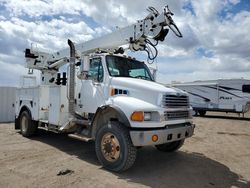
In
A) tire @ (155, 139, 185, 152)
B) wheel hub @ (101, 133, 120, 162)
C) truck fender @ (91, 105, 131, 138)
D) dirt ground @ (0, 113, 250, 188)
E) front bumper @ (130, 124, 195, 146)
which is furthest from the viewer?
tire @ (155, 139, 185, 152)

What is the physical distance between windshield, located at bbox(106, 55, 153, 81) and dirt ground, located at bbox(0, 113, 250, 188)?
7.41ft

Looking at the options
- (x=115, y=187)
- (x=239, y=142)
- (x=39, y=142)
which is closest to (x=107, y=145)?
(x=115, y=187)

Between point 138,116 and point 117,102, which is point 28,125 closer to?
point 117,102

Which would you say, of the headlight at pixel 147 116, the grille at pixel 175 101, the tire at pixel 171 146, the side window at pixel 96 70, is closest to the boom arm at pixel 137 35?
the side window at pixel 96 70

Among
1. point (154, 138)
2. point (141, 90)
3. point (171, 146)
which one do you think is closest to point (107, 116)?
point (141, 90)

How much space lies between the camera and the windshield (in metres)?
6.49

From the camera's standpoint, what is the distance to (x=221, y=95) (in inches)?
827

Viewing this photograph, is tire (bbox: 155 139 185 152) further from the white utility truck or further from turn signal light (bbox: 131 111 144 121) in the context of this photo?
turn signal light (bbox: 131 111 144 121)

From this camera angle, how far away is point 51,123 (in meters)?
7.77

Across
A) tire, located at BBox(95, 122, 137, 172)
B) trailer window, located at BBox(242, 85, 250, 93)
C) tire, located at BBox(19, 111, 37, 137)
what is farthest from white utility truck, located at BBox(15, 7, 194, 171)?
trailer window, located at BBox(242, 85, 250, 93)

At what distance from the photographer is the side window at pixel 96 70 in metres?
6.49

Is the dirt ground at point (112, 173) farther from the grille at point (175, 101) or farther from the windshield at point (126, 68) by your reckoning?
the windshield at point (126, 68)

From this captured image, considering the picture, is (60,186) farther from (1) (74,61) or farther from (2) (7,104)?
(2) (7,104)

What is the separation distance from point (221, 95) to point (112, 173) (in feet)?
58.1
